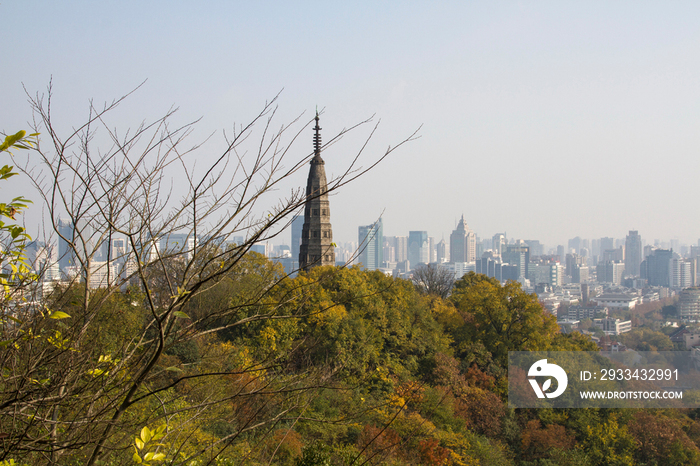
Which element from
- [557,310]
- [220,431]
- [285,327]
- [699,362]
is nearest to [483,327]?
[285,327]

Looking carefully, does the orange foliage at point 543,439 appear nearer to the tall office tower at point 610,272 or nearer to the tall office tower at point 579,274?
the tall office tower at point 610,272

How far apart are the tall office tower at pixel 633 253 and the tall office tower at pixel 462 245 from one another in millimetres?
44660

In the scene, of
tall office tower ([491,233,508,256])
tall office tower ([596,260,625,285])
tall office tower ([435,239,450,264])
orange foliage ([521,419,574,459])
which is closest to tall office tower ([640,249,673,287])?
tall office tower ([596,260,625,285])

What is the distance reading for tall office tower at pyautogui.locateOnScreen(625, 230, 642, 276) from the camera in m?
160

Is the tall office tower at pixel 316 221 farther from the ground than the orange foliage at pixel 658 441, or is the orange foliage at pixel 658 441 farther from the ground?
the tall office tower at pixel 316 221

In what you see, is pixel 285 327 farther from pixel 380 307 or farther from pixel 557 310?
pixel 557 310

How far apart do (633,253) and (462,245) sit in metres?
49.9

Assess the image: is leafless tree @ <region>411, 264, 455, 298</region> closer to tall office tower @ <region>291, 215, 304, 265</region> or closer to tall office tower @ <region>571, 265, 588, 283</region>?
tall office tower @ <region>291, 215, 304, 265</region>

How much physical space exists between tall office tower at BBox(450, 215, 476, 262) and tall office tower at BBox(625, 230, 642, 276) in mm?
Result: 44660

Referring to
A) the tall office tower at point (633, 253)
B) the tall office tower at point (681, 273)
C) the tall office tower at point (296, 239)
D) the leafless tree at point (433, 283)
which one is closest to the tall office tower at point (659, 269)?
the tall office tower at point (681, 273)

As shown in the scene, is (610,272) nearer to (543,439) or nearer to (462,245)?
(462,245)

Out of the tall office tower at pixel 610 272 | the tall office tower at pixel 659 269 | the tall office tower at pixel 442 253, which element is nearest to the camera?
the tall office tower at pixel 659 269

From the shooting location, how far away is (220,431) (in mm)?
10602

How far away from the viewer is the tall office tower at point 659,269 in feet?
437
